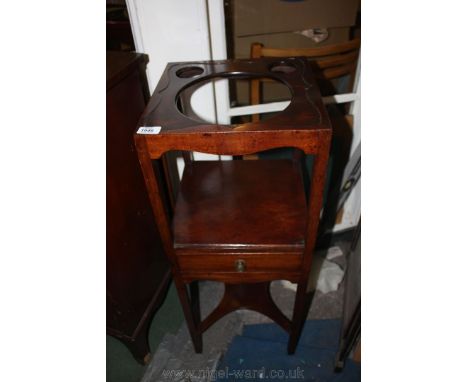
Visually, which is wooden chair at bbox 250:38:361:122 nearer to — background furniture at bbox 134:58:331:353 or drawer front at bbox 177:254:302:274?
background furniture at bbox 134:58:331:353

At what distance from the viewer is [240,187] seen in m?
0.96

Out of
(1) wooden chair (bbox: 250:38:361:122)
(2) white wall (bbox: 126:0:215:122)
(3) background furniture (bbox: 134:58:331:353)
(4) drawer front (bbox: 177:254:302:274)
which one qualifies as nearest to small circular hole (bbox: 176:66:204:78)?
(3) background furniture (bbox: 134:58:331:353)

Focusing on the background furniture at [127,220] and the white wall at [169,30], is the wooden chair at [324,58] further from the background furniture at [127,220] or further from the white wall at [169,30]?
the background furniture at [127,220]

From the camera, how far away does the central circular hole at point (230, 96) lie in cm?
101

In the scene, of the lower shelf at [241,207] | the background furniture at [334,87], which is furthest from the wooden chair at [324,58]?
the lower shelf at [241,207]

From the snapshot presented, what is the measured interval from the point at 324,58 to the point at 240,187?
1.89ft

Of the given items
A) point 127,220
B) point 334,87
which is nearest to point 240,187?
point 127,220

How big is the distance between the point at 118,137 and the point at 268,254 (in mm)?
489

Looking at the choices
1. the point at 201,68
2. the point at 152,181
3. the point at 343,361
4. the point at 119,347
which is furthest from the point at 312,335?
the point at 201,68

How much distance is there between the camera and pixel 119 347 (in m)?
1.22

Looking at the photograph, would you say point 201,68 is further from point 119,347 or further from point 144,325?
point 119,347

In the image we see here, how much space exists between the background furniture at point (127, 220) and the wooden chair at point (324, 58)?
0.38m

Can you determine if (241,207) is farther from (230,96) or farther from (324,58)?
(324,58)

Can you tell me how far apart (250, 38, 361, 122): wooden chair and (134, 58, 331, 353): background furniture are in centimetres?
18
